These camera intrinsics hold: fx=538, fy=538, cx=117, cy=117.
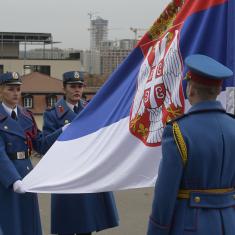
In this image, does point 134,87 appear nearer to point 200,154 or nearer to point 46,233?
point 200,154

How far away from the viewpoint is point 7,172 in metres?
4.12

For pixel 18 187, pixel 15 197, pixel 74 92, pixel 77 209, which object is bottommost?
pixel 77 209

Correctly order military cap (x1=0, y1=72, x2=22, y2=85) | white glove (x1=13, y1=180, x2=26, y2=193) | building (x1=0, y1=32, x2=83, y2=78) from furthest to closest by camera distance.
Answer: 1. building (x1=0, y1=32, x2=83, y2=78)
2. military cap (x1=0, y1=72, x2=22, y2=85)
3. white glove (x1=13, y1=180, x2=26, y2=193)

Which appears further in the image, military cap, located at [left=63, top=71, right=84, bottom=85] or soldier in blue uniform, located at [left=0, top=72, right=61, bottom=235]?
military cap, located at [left=63, top=71, right=84, bottom=85]

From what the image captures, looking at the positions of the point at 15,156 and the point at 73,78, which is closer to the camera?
the point at 15,156

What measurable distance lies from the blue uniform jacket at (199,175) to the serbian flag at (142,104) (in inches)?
21.7

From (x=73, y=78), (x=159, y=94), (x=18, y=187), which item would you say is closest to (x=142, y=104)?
(x=159, y=94)

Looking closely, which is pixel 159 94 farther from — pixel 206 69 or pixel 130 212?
pixel 130 212

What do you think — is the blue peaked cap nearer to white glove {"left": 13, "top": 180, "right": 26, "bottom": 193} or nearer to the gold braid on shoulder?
the gold braid on shoulder

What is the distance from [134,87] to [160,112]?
1.04ft

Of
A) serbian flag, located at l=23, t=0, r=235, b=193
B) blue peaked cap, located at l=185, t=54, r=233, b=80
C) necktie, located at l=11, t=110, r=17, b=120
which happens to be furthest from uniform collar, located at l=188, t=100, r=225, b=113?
necktie, located at l=11, t=110, r=17, b=120

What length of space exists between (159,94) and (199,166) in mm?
783

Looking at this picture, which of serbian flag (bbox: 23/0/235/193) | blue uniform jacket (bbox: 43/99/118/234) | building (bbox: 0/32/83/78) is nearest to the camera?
serbian flag (bbox: 23/0/235/193)

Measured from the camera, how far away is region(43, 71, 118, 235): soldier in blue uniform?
4.75m
